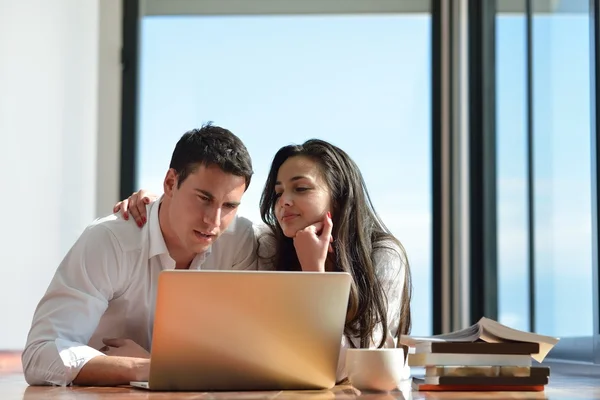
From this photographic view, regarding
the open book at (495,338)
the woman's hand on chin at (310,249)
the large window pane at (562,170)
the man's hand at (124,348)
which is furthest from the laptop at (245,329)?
the large window pane at (562,170)

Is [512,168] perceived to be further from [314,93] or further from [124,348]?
[124,348]

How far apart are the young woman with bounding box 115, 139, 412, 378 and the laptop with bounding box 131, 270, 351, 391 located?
0.60 meters

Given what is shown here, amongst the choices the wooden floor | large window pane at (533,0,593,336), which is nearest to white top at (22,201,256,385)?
the wooden floor

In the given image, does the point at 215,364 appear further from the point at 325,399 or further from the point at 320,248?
the point at 320,248

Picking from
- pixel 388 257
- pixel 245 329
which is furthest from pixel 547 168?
pixel 245 329

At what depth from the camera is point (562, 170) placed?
2.95m

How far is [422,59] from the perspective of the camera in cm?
452

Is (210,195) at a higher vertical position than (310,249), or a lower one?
higher

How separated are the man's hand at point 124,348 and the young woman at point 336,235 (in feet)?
1.12

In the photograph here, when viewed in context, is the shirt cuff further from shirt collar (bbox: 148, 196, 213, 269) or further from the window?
the window

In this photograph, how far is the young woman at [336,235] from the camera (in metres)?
2.42

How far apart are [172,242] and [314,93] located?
2.13m

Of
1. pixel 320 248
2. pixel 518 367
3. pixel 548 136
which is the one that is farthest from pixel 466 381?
pixel 548 136

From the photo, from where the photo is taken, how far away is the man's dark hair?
230 centimetres
